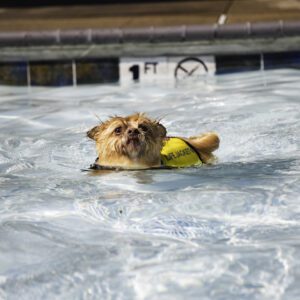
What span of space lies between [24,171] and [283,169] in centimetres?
172

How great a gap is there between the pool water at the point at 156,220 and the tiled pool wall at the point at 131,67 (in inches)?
102

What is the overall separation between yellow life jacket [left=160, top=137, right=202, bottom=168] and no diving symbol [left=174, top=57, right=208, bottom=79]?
→ 167 inches

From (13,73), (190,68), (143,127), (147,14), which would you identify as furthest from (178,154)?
(147,14)

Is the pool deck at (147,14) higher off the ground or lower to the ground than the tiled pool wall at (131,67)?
higher

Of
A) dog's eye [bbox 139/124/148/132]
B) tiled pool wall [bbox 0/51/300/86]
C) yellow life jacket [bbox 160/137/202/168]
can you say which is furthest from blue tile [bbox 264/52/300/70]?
dog's eye [bbox 139/124/148/132]

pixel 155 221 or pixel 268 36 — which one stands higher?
pixel 268 36

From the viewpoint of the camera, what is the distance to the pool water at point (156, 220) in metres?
3.18

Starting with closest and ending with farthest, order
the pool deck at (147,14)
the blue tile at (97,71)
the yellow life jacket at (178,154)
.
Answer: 1. the yellow life jacket at (178,154)
2. the blue tile at (97,71)
3. the pool deck at (147,14)

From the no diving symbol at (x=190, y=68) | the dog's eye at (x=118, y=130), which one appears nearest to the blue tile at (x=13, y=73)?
the no diving symbol at (x=190, y=68)

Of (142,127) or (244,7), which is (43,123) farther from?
(244,7)

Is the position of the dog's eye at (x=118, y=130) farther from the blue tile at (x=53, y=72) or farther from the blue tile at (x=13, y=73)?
the blue tile at (x=13, y=73)

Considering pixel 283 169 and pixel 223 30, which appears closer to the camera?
pixel 283 169

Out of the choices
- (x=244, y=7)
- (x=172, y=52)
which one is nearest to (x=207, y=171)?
(x=172, y=52)

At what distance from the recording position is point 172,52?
10.0 metres
